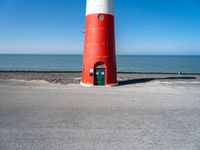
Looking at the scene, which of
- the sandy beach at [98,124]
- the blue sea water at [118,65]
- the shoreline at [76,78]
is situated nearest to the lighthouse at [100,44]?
the shoreline at [76,78]

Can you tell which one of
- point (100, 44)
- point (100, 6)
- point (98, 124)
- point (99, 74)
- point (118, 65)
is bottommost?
point (98, 124)

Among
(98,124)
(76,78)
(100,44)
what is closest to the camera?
(98,124)

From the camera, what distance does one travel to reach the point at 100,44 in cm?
1490

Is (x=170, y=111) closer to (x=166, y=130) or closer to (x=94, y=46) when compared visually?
(x=166, y=130)

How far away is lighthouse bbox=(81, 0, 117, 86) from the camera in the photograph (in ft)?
48.4

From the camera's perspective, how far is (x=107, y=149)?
4.69 meters

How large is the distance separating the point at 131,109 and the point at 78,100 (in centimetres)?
291

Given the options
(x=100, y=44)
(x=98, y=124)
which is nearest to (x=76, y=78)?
(x=100, y=44)

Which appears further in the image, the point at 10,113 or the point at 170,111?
the point at 170,111

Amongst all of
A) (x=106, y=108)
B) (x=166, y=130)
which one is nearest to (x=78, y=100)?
(x=106, y=108)

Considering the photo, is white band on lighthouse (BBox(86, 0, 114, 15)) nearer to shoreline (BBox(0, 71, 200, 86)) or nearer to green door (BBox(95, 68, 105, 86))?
green door (BBox(95, 68, 105, 86))

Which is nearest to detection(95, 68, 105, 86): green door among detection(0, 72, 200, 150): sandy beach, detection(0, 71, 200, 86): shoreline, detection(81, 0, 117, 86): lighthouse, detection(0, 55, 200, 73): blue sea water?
detection(81, 0, 117, 86): lighthouse

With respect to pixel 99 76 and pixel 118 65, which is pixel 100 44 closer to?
pixel 99 76

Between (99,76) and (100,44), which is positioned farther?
(99,76)
